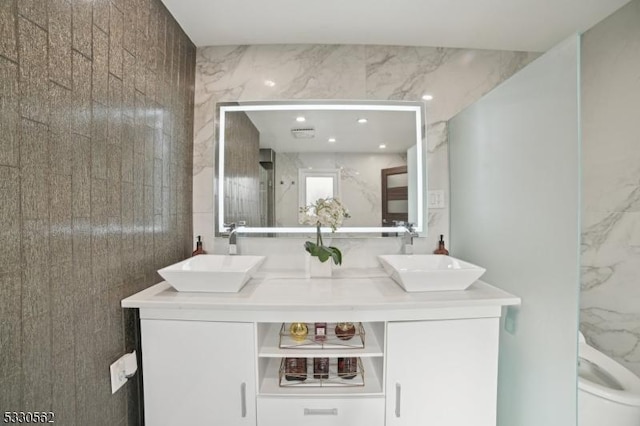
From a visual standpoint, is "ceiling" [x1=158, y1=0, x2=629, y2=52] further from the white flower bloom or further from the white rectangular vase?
the white rectangular vase

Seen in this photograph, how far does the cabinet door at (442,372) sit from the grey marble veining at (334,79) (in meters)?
0.70

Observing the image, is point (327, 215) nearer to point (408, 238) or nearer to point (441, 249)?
point (408, 238)

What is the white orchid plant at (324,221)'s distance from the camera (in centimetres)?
159

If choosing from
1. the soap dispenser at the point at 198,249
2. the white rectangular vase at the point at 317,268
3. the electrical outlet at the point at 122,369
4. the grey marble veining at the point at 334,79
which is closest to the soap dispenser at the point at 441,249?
the grey marble veining at the point at 334,79

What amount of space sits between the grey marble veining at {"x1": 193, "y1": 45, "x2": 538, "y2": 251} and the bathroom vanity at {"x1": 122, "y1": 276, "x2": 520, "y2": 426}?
2.30 feet

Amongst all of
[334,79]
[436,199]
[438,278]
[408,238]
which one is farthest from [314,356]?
[334,79]

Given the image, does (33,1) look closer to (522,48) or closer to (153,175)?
(153,175)

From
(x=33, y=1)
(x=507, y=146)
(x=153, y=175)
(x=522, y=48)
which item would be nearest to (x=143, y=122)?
(x=153, y=175)

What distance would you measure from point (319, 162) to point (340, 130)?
0.25 m

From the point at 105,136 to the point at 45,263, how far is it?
1.69ft

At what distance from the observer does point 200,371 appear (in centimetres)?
120

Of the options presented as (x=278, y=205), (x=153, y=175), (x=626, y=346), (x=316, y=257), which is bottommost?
(x=626, y=346)

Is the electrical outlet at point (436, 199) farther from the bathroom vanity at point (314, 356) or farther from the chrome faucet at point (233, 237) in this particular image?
the chrome faucet at point (233, 237)

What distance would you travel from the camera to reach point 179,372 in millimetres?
1203
